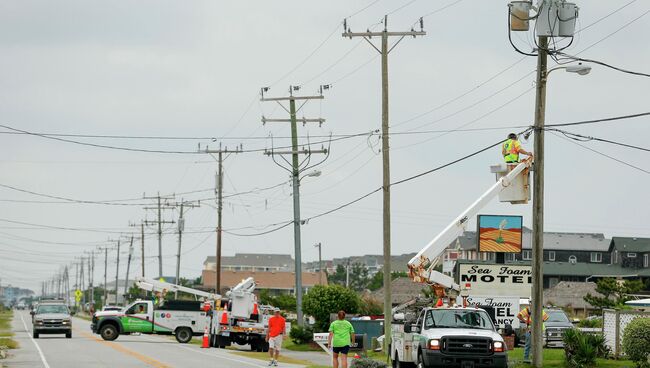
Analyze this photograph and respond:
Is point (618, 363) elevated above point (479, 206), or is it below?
below

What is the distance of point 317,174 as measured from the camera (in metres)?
49.8

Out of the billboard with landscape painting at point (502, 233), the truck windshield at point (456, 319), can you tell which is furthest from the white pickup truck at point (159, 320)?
the truck windshield at point (456, 319)

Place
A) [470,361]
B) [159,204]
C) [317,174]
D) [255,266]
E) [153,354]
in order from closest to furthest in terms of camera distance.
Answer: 1. [470,361]
2. [153,354]
3. [317,174]
4. [159,204]
5. [255,266]

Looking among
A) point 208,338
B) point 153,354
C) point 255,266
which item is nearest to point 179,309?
point 208,338

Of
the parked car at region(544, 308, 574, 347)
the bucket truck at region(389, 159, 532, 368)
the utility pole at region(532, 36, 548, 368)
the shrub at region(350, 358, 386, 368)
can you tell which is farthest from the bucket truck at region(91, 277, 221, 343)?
the utility pole at region(532, 36, 548, 368)

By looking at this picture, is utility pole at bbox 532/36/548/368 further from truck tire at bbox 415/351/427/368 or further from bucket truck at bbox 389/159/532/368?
truck tire at bbox 415/351/427/368

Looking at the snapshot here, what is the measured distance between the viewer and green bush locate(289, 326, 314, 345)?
166 feet

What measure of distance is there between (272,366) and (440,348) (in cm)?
837

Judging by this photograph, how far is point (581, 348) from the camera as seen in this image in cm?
2955

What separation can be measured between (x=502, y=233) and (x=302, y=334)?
12.3m

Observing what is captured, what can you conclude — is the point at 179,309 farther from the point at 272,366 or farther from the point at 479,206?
the point at 479,206

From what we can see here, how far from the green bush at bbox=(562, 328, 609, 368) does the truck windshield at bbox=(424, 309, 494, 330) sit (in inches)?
149

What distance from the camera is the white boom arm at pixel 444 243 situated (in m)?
29.1

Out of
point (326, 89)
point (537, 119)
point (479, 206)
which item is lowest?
point (479, 206)
